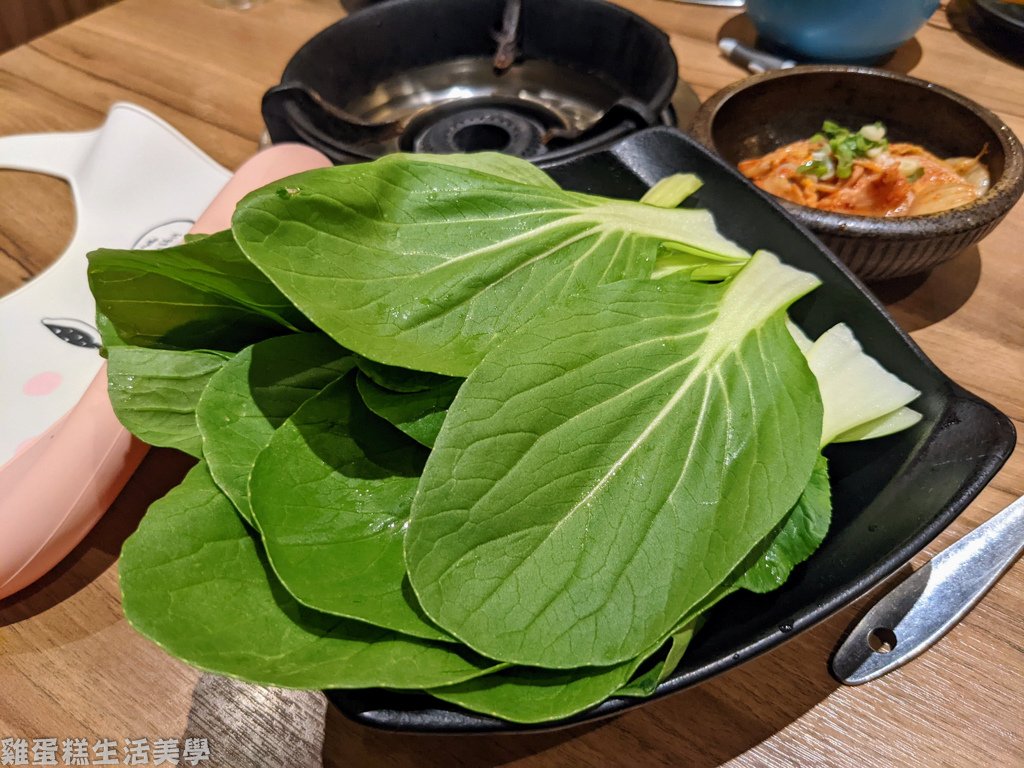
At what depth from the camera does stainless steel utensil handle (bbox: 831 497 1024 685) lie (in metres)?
0.65

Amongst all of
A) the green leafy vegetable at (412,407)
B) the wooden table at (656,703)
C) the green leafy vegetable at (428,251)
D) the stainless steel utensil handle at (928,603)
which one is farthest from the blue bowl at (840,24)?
the green leafy vegetable at (412,407)

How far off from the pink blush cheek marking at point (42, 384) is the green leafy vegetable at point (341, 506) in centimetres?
53

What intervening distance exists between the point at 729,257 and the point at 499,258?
0.93ft

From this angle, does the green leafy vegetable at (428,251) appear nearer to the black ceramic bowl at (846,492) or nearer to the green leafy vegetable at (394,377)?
the green leafy vegetable at (394,377)

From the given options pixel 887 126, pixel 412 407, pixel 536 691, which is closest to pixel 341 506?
pixel 412 407

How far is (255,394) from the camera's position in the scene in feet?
2.04

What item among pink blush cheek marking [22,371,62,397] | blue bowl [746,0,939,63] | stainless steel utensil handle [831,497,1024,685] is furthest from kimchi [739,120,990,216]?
pink blush cheek marking [22,371,62,397]

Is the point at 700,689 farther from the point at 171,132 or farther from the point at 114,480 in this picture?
the point at 171,132

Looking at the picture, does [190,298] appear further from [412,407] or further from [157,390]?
[412,407]

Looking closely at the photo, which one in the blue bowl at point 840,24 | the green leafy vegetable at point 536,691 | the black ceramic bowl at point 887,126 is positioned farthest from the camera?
the blue bowl at point 840,24

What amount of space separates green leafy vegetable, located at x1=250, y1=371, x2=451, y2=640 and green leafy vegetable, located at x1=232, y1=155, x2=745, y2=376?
0.30 feet

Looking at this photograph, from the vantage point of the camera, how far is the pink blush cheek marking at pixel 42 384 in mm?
910

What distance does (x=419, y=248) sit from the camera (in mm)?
612

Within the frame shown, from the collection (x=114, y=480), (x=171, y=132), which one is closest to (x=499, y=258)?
(x=114, y=480)
